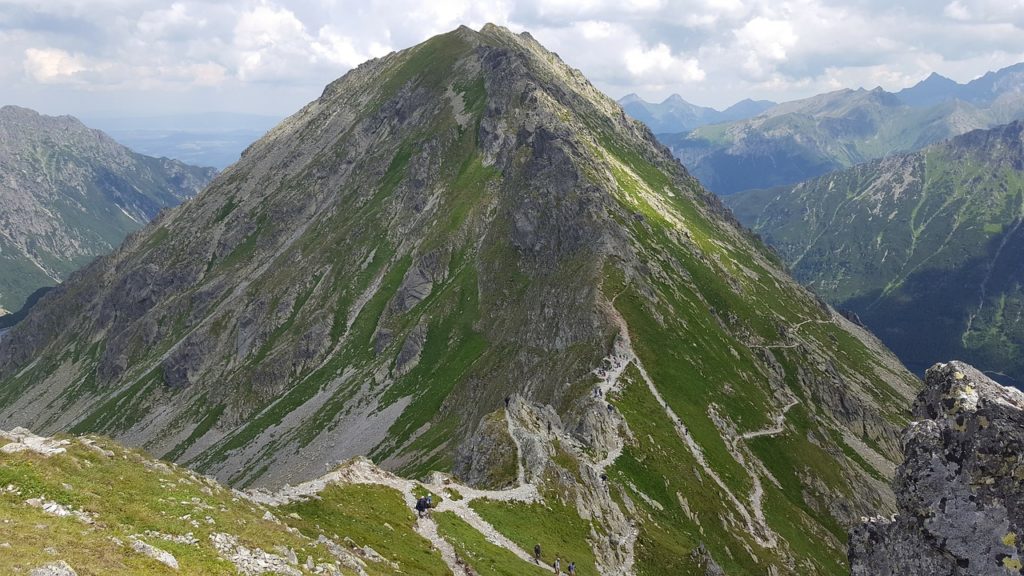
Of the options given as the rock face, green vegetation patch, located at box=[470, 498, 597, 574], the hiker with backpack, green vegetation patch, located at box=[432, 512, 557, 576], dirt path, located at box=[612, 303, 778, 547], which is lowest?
dirt path, located at box=[612, 303, 778, 547]

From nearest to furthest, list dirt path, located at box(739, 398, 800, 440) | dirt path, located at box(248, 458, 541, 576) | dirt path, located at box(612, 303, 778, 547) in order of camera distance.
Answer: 1. dirt path, located at box(248, 458, 541, 576)
2. dirt path, located at box(612, 303, 778, 547)
3. dirt path, located at box(739, 398, 800, 440)

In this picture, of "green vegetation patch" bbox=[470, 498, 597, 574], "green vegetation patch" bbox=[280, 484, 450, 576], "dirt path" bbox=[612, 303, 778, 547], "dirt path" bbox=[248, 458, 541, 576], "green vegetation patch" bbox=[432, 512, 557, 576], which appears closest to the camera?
"green vegetation patch" bbox=[280, 484, 450, 576]

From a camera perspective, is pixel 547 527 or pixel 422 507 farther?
pixel 547 527

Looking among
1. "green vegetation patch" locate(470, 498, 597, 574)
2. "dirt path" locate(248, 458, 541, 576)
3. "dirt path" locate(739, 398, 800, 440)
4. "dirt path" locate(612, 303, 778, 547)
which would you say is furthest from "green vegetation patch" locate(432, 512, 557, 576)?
"dirt path" locate(739, 398, 800, 440)

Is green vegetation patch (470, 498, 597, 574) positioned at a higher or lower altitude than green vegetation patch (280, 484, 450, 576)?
lower

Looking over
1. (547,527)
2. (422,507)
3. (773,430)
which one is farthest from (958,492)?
(773,430)

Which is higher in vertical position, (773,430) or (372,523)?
(372,523)

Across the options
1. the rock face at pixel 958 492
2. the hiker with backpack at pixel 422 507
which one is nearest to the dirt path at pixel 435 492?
the hiker with backpack at pixel 422 507

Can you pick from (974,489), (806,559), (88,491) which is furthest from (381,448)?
(974,489)

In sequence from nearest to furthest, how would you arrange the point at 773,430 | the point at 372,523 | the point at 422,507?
the point at 372,523 < the point at 422,507 < the point at 773,430

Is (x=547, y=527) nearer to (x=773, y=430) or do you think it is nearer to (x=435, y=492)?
(x=435, y=492)

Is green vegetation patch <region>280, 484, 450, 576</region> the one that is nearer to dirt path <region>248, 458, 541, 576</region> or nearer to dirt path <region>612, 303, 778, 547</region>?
dirt path <region>248, 458, 541, 576</region>
